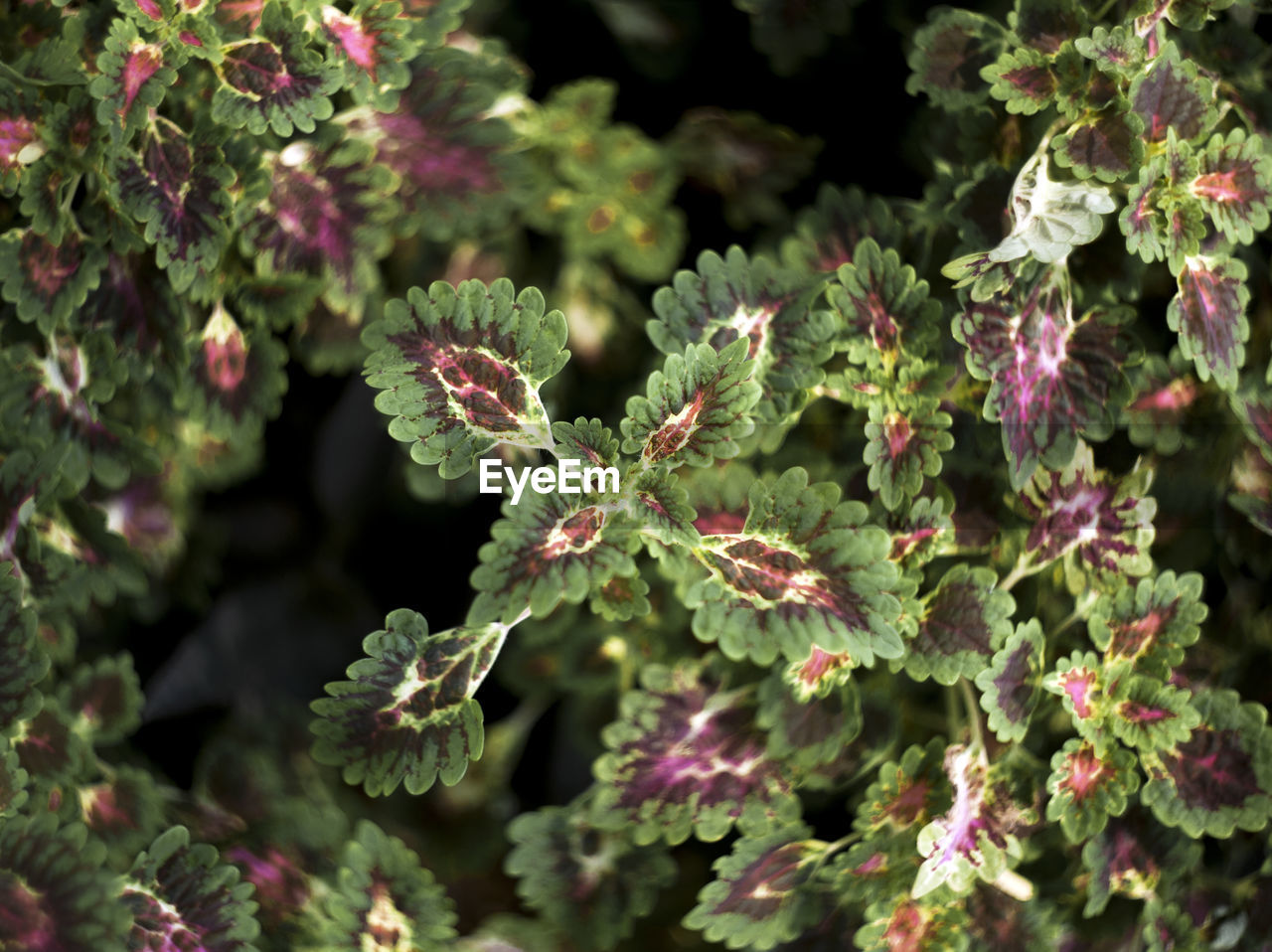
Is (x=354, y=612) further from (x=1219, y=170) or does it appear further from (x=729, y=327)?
(x=1219, y=170)

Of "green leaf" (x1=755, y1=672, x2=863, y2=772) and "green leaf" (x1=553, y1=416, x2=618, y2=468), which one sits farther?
"green leaf" (x1=755, y1=672, x2=863, y2=772)

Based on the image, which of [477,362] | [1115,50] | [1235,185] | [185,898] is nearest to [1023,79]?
[1115,50]

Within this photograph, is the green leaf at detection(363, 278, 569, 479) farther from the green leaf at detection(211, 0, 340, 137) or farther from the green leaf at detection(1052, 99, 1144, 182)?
the green leaf at detection(1052, 99, 1144, 182)

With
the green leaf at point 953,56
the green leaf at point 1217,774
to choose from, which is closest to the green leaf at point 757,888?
the green leaf at point 1217,774

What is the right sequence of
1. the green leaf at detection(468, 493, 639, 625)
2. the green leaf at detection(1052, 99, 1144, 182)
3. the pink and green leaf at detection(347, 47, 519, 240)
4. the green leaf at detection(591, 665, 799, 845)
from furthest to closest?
the pink and green leaf at detection(347, 47, 519, 240) → the green leaf at detection(591, 665, 799, 845) → the green leaf at detection(1052, 99, 1144, 182) → the green leaf at detection(468, 493, 639, 625)

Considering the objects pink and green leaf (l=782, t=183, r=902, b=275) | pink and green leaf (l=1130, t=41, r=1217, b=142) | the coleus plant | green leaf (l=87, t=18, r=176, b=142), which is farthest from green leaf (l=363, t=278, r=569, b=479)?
pink and green leaf (l=1130, t=41, r=1217, b=142)

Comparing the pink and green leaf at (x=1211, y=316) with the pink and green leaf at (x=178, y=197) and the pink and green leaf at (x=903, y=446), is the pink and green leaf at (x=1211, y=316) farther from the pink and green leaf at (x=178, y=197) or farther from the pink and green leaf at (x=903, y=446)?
the pink and green leaf at (x=178, y=197)
